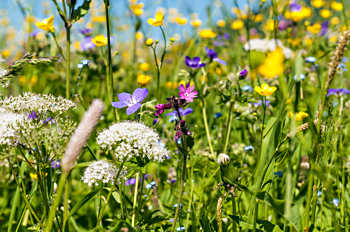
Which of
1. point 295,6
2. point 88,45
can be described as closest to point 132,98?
point 88,45

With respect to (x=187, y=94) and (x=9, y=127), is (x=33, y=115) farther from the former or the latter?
(x=187, y=94)

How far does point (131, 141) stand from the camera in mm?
993

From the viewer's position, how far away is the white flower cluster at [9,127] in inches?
36.9

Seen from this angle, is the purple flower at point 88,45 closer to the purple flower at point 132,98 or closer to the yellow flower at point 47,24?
the yellow flower at point 47,24

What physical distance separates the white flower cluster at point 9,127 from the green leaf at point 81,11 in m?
0.38

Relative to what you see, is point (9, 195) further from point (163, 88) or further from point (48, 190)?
point (163, 88)

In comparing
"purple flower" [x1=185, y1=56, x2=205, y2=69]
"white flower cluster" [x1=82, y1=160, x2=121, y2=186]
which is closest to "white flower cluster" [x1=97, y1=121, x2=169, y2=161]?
"white flower cluster" [x1=82, y1=160, x2=121, y2=186]

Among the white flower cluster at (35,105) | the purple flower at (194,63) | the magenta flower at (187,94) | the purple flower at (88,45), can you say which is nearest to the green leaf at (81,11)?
the white flower cluster at (35,105)

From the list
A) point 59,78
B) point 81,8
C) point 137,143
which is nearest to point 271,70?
point 137,143

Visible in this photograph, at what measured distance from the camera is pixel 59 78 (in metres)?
3.78

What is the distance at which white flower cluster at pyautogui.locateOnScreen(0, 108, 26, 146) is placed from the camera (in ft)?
3.07

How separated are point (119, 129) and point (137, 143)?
0.06 m

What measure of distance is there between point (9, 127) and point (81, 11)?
0.47m

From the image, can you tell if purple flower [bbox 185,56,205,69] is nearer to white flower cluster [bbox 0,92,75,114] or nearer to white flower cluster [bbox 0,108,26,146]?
white flower cluster [bbox 0,92,75,114]
